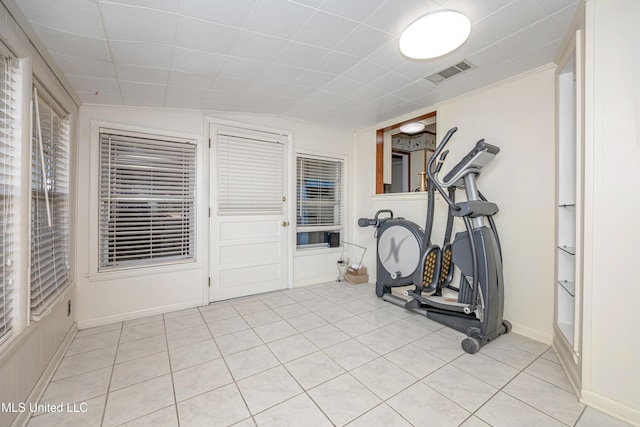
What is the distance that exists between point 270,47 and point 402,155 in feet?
13.1

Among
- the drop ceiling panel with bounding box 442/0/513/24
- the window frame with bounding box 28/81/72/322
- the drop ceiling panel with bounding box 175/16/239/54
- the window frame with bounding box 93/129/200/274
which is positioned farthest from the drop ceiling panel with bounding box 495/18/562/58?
the window frame with bounding box 28/81/72/322

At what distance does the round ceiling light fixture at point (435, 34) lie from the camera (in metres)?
1.64

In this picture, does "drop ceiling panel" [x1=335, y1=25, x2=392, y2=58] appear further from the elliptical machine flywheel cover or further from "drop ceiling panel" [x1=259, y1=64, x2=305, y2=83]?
the elliptical machine flywheel cover

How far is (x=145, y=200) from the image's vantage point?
9.46 ft

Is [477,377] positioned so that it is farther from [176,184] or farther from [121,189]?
[121,189]

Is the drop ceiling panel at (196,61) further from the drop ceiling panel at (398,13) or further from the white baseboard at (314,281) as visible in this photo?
the white baseboard at (314,281)

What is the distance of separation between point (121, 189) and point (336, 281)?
9.96 feet

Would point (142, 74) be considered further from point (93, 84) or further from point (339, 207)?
point (339, 207)

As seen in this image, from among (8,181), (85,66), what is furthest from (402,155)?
(8,181)

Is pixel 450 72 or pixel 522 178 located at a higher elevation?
pixel 450 72

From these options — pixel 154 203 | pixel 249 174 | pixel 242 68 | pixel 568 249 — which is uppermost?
pixel 242 68

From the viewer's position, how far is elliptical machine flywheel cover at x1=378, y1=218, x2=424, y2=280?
301 cm

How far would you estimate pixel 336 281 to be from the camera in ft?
13.8

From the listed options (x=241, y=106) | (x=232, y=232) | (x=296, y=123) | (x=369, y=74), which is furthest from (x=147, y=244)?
(x=369, y=74)
